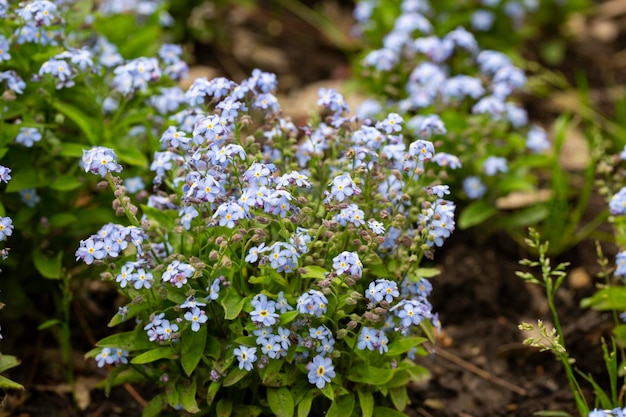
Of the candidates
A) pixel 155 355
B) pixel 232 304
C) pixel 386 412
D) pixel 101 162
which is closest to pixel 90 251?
pixel 101 162

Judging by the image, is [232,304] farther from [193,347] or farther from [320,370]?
[320,370]

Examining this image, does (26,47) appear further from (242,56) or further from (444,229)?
(242,56)

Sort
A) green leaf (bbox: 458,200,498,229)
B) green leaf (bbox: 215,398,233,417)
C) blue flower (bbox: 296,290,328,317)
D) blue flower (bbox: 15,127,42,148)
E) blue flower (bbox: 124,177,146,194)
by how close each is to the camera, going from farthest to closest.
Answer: green leaf (bbox: 458,200,498,229)
blue flower (bbox: 124,177,146,194)
blue flower (bbox: 15,127,42,148)
green leaf (bbox: 215,398,233,417)
blue flower (bbox: 296,290,328,317)

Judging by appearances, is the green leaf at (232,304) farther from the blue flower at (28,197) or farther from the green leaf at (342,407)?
the blue flower at (28,197)

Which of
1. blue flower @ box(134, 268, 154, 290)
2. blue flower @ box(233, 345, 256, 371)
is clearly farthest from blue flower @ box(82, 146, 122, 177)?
blue flower @ box(233, 345, 256, 371)

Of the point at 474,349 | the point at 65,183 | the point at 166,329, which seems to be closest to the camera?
the point at 166,329

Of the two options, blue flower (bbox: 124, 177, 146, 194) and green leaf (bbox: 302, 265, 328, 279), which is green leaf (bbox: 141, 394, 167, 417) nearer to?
green leaf (bbox: 302, 265, 328, 279)
